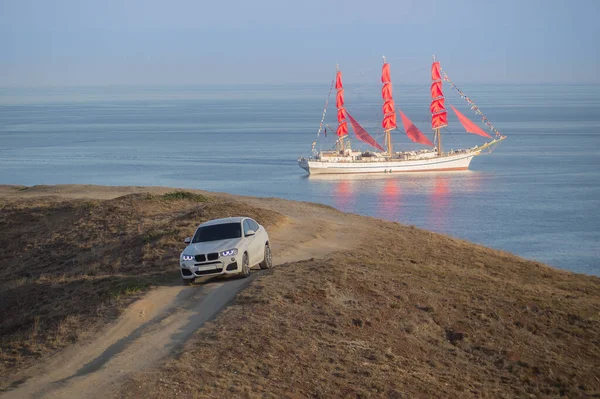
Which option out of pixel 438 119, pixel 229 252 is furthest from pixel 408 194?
pixel 229 252

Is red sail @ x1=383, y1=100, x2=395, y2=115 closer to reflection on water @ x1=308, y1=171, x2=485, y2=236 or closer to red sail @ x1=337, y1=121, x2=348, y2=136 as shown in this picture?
red sail @ x1=337, y1=121, x2=348, y2=136

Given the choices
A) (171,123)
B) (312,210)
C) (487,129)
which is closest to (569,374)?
(312,210)

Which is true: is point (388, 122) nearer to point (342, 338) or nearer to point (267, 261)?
point (267, 261)

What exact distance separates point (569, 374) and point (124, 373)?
7109mm

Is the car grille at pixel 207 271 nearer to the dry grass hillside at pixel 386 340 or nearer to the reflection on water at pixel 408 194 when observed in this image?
the dry grass hillside at pixel 386 340

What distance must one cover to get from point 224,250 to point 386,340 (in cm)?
419

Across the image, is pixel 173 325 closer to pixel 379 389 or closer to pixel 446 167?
pixel 379 389

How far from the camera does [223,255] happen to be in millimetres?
15875

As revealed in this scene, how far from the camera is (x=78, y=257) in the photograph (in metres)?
21.6

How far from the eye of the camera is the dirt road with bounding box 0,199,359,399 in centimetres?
1045

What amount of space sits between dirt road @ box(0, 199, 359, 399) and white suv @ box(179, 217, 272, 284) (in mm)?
285

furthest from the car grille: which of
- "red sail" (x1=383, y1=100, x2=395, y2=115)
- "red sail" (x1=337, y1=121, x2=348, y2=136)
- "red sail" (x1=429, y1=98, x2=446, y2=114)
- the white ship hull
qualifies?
"red sail" (x1=383, y1=100, x2=395, y2=115)

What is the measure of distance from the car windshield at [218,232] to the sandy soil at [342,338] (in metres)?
0.99

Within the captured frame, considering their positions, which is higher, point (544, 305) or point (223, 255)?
point (223, 255)
